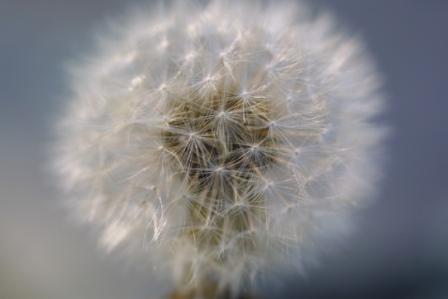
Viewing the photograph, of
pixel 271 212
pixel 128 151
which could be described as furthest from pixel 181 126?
pixel 271 212

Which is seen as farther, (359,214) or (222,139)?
(359,214)

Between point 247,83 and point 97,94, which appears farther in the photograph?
point 97,94

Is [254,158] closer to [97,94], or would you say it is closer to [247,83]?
[247,83]

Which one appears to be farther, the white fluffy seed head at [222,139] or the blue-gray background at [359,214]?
the blue-gray background at [359,214]

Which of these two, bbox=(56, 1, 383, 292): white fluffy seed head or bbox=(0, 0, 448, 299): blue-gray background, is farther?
bbox=(0, 0, 448, 299): blue-gray background
